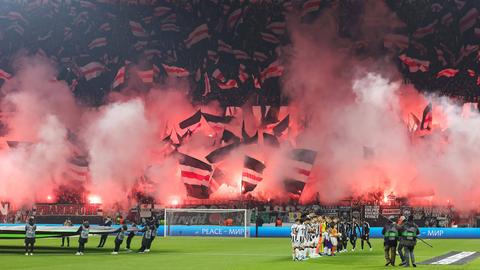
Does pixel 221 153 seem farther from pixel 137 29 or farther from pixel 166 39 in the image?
pixel 137 29

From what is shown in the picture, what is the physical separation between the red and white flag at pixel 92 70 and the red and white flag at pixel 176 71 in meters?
9.91

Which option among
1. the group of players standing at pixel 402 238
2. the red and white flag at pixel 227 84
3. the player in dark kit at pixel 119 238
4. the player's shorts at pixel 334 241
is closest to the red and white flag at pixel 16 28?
the red and white flag at pixel 227 84

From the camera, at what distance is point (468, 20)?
9344 cm

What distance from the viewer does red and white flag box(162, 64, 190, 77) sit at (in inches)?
3964

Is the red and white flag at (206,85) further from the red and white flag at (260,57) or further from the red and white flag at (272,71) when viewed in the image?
the red and white flag at (272,71)

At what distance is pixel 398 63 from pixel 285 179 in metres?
23.3

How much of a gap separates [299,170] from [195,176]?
48.6 feet

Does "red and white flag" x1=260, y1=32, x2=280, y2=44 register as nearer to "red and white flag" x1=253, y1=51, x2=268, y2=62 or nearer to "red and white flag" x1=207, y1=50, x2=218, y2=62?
"red and white flag" x1=253, y1=51, x2=268, y2=62

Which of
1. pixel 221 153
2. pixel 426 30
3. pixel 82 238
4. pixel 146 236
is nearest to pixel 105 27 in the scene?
pixel 221 153

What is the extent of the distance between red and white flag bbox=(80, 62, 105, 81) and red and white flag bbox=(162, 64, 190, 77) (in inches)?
390

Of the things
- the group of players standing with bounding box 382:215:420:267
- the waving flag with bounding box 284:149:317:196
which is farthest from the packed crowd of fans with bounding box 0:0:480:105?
the group of players standing with bounding box 382:215:420:267

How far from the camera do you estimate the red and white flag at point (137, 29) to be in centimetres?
10150

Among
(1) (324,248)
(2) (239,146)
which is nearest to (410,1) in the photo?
(2) (239,146)

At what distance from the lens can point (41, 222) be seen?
73.3 m
